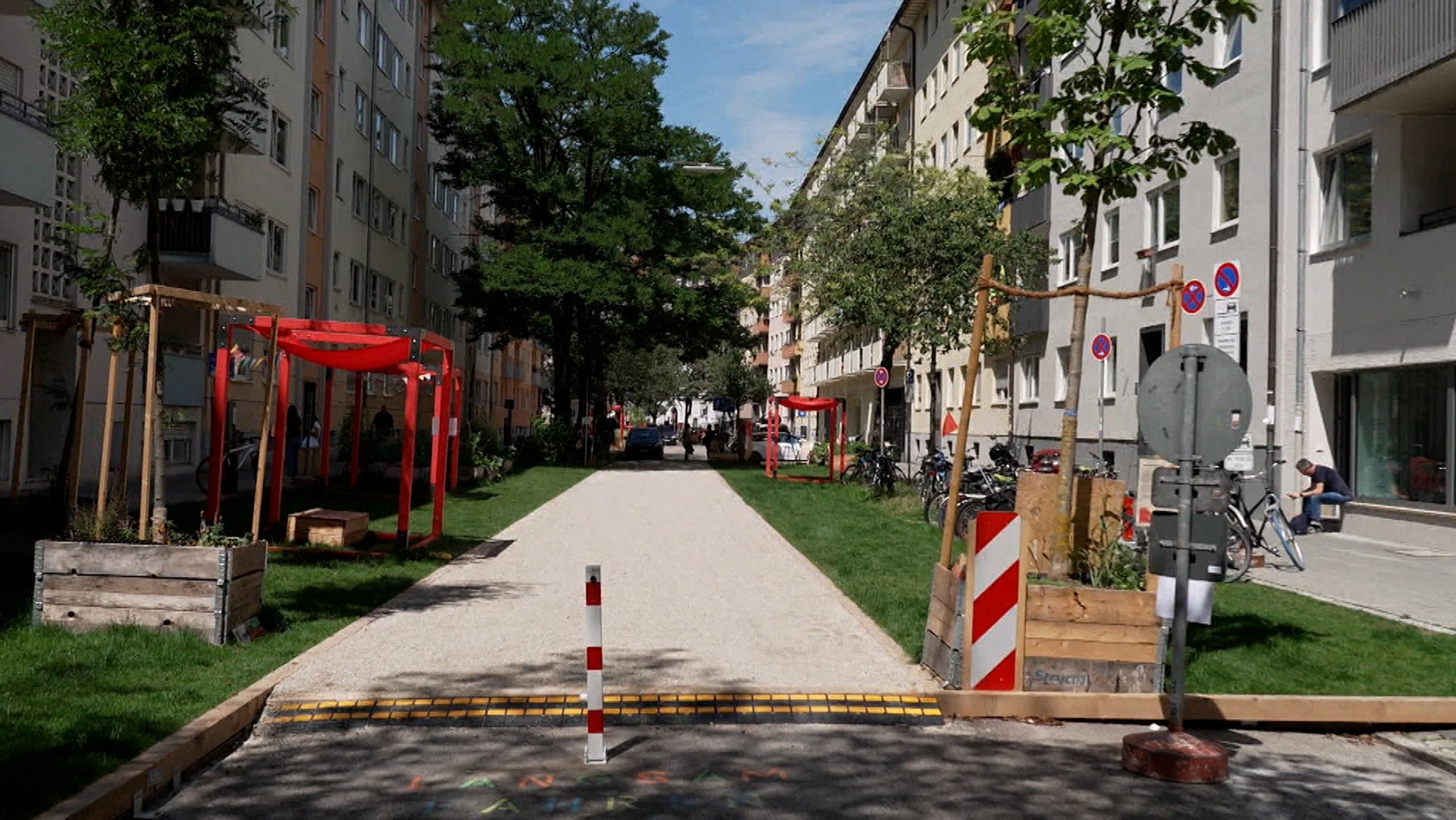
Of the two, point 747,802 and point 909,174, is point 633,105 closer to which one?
point 909,174

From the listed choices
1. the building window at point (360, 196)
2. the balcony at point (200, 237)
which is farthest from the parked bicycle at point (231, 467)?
the building window at point (360, 196)

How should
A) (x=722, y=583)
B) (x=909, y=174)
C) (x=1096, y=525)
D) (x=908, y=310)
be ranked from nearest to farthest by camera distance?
(x=1096, y=525), (x=722, y=583), (x=908, y=310), (x=909, y=174)

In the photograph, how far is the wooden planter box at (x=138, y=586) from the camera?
8.29 meters

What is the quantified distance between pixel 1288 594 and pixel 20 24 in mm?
19158

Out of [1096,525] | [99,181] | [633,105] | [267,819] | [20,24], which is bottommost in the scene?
[267,819]

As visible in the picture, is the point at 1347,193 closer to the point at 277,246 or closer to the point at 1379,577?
the point at 1379,577

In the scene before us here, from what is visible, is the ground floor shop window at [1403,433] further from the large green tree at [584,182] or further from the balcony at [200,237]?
the large green tree at [584,182]

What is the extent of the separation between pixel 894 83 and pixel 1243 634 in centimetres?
4481

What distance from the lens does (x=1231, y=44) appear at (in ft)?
75.2

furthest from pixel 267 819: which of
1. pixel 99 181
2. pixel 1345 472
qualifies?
pixel 1345 472

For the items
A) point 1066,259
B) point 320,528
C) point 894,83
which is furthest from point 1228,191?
point 894,83

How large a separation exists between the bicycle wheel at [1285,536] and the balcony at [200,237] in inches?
788

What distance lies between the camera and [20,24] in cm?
1966

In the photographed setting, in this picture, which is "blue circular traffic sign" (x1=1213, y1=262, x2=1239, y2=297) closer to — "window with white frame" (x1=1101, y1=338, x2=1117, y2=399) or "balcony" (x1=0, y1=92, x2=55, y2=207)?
"balcony" (x1=0, y1=92, x2=55, y2=207)
